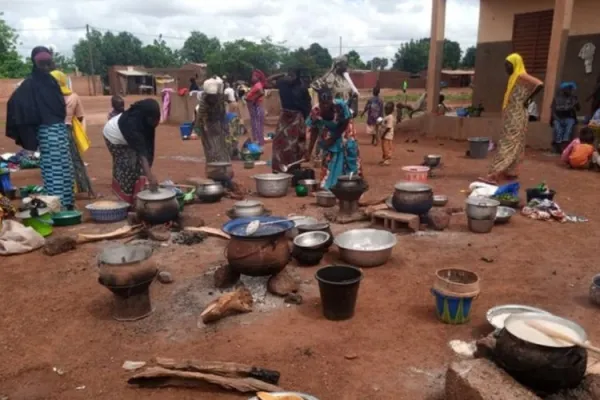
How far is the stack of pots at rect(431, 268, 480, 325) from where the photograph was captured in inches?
138

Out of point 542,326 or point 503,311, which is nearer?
point 542,326

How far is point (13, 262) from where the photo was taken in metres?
5.04

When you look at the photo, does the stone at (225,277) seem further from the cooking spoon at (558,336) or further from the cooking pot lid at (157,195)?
the cooking spoon at (558,336)

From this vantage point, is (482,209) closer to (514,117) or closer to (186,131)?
(514,117)

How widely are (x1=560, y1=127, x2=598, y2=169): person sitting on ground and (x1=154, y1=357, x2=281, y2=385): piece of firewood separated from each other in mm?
8216

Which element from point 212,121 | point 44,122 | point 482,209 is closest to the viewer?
point 482,209

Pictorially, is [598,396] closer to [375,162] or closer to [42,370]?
[42,370]

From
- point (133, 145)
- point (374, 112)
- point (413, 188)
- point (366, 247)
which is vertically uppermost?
point (374, 112)

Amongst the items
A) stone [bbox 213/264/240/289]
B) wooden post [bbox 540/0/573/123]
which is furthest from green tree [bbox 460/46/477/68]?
stone [bbox 213/264/240/289]

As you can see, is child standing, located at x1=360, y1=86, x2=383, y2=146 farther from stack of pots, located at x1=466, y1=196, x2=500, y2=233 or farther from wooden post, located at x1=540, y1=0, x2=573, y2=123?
stack of pots, located at x1=466, y1=196, x2=500, y2=233

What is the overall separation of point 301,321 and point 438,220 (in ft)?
8.69

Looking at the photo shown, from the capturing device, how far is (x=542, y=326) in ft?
8.29

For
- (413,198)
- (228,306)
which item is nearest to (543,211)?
(413,198)

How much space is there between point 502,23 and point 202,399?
13.5 m
